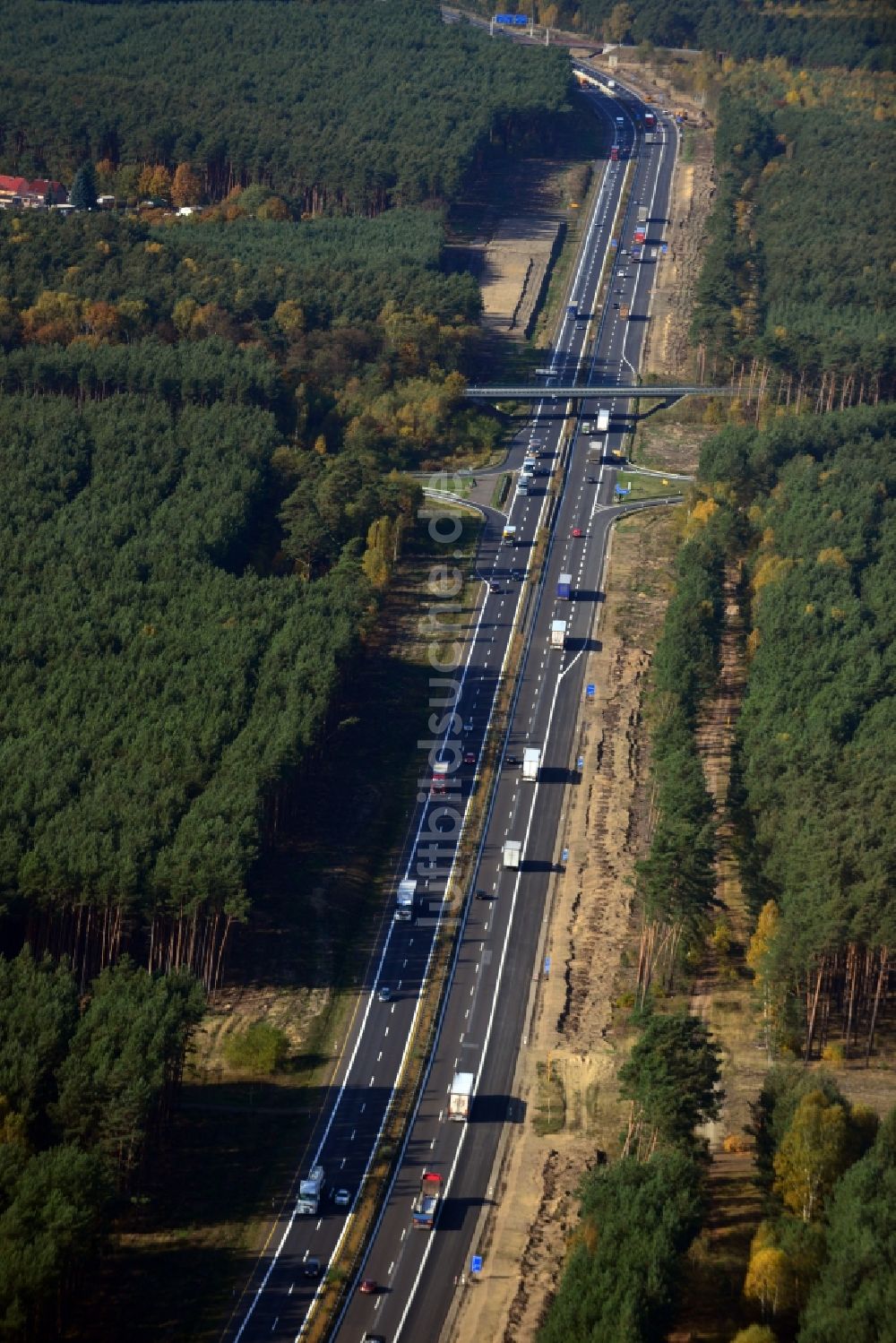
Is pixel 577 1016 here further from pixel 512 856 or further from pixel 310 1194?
pixel 310 1194

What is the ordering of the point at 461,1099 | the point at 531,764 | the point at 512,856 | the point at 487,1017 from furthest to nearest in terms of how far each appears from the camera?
1. the point at 531,764
2. the point at 512,856
3. the point at 487,1017
4. the point at 461,1099

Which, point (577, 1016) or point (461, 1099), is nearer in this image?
point (461, 1099)

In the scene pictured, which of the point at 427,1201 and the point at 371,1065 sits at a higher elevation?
the point at 371,1065

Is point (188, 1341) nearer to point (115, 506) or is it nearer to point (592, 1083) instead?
point (592, 1083)

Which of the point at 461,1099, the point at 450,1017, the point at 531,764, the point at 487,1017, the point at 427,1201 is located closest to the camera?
the point at 427,1201

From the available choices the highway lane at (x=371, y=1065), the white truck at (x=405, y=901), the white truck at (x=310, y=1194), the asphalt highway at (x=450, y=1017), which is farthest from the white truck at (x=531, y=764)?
the white truck at (x=310, y=1194)

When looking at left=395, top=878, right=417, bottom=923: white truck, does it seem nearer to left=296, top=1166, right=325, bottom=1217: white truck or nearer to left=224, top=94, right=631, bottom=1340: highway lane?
left=224, top=94, right=631, bottom=1340: highway lane

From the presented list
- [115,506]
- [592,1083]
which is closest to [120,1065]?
[592,1083]

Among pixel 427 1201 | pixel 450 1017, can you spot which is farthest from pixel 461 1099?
pixel 450 1017

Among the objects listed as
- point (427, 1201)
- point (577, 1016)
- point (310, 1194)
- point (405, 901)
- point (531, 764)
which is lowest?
point (310, 1194)
